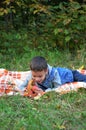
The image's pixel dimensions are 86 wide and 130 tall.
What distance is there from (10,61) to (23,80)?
1.51 metres

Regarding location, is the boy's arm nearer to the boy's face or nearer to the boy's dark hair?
the boy's face

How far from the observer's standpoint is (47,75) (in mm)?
5719

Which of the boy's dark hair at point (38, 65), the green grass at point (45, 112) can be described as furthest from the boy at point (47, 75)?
the green grass at point (45, 112)

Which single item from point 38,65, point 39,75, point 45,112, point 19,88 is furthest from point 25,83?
point 45,112

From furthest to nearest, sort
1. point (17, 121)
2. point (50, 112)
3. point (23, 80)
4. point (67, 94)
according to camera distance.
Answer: point (23, 80) < point (67, 94) < point (50, 112) < point (17, 121)

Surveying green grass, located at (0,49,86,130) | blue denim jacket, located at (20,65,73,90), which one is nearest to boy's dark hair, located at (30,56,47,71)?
blue denim jacket, located at (20,65,73,90)

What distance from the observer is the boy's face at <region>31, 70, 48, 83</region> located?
553 centimetres

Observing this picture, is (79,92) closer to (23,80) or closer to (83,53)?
(23,80)

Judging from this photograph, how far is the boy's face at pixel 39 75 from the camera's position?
5531 mm

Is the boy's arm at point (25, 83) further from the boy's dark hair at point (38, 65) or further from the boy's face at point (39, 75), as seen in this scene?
the boy's dark hair at point (38, 65)

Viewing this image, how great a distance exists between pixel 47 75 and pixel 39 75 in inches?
7.2

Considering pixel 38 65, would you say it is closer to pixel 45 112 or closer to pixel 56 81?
pixel 56 81

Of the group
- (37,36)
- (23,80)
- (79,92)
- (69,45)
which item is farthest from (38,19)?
(79,92)

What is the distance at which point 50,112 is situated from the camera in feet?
15.0
